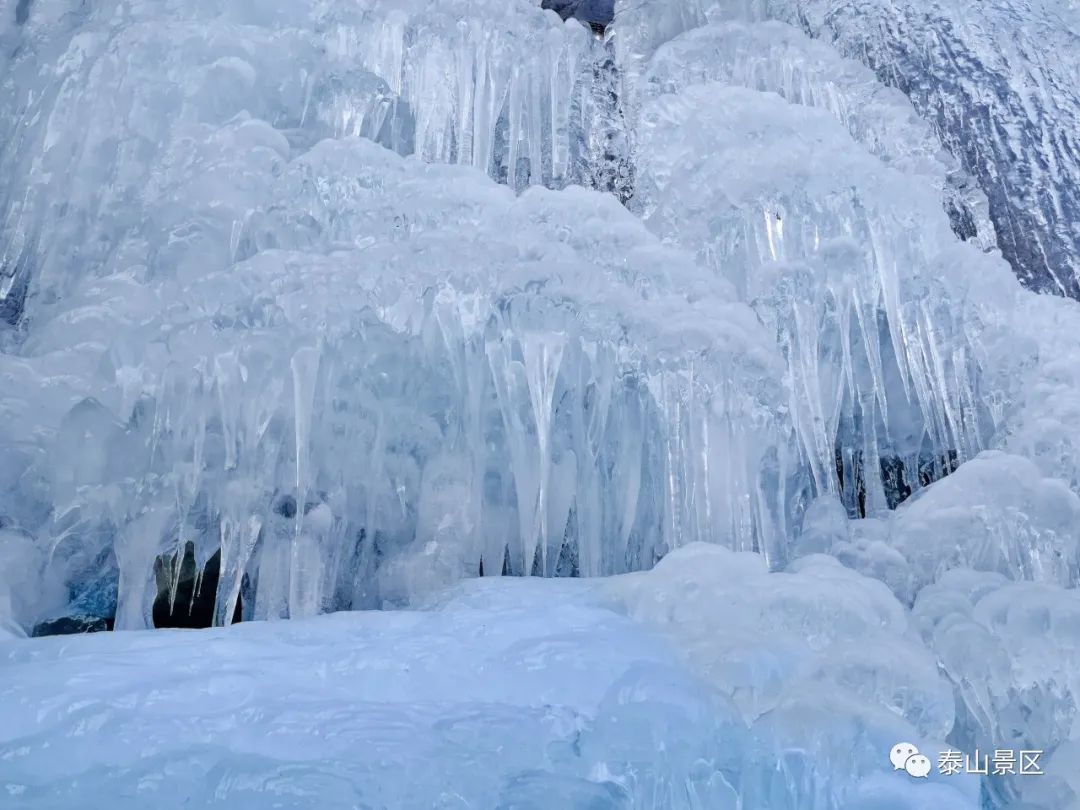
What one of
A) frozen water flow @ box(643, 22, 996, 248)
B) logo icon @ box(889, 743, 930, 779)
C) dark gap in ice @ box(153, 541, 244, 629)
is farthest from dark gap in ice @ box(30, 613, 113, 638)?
frozen water flow @ box(643, 22, 996, 248)

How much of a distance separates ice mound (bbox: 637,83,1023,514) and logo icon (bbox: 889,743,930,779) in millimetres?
2369

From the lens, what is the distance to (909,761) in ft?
8.21

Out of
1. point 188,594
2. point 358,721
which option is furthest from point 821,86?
point 358,721

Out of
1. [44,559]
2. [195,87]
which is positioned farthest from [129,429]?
[195,87]

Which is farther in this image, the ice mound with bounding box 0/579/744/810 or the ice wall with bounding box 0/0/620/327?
the ice wall with bounding box 0/0/620/327

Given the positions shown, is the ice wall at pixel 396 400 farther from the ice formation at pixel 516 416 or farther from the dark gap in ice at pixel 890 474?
the dark gap in ice at pixel 890 474

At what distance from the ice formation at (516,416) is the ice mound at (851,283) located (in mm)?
21

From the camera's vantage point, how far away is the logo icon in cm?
249

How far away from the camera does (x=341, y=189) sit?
15.5 feet

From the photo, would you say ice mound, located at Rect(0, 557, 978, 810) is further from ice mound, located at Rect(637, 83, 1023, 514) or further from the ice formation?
ice mound, located at Rect(637, 83, 1023, 514)

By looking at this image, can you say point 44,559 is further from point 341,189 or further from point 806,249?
point 806,249

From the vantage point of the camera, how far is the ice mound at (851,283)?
492 centimetres

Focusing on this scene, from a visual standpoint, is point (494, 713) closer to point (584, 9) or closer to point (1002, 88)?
point (1002, 88)

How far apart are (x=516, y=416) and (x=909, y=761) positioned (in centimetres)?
226
